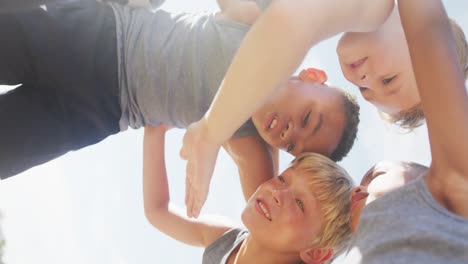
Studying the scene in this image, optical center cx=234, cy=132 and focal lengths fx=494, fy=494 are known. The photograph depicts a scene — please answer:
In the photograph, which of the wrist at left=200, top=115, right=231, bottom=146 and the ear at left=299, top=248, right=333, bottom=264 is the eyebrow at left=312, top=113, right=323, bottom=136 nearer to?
the ear at left=299, top=248, right=333, bottom=264

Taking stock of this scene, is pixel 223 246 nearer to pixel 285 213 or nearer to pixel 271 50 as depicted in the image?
pixel 285 213

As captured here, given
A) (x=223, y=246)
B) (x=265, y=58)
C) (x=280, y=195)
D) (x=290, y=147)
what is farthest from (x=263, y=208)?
(x=265, y=58)

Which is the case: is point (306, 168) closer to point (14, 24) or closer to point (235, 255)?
point (235, 255)

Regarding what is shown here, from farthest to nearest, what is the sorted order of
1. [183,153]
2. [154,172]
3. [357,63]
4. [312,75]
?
[154,172]
[312,75]
[357,63]
[183,153]

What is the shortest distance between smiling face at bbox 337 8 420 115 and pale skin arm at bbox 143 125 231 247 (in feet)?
1.94

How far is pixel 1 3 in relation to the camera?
1.08m

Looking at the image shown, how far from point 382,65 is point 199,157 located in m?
0.49

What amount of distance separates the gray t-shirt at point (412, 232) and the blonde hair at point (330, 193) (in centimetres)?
40

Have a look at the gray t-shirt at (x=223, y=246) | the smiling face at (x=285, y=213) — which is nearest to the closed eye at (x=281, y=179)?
the smiling face at (x=285, y=213)

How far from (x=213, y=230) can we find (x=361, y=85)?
27.1 inches

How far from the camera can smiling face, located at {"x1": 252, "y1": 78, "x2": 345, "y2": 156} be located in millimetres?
1211

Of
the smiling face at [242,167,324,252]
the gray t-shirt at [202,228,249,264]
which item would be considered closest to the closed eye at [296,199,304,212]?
the smiling face at [242,167,324,252]

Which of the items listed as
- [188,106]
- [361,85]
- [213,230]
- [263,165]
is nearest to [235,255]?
[213,230]

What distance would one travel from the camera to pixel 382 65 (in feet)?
3.56
